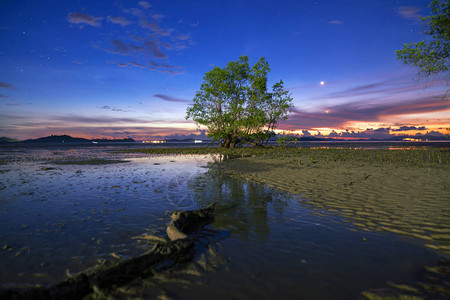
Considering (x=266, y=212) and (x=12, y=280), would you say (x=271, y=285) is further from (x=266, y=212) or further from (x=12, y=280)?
(x=12, y=280)

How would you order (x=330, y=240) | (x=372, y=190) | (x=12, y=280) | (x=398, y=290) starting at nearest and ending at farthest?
(x=398, y=290)
(x=12, y=280)
(x=330, y=240)
(x=372, y=190)

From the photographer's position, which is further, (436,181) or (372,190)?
(436,181)

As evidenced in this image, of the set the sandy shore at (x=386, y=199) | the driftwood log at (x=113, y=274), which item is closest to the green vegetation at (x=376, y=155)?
the sandy shore at (x=386, y=199)

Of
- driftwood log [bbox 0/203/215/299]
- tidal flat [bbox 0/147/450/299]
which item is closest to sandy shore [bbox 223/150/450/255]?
tidal flat [bbox 0/147/450/299]

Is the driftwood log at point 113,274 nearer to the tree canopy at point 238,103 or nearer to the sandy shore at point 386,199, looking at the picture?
the sandy shore at point 386,199

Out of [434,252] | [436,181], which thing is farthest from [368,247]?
[436,181]

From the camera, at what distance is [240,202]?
8.17 meters

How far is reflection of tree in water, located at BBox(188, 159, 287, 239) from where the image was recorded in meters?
5.92

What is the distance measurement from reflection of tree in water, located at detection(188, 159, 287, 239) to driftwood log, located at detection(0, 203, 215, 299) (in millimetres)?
1690

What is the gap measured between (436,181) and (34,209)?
1696 centimetres

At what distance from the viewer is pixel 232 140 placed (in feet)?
136

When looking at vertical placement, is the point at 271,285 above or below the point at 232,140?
below

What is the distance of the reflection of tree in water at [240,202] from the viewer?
5.92 m

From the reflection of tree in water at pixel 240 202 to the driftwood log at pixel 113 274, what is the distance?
1690 millimetres
